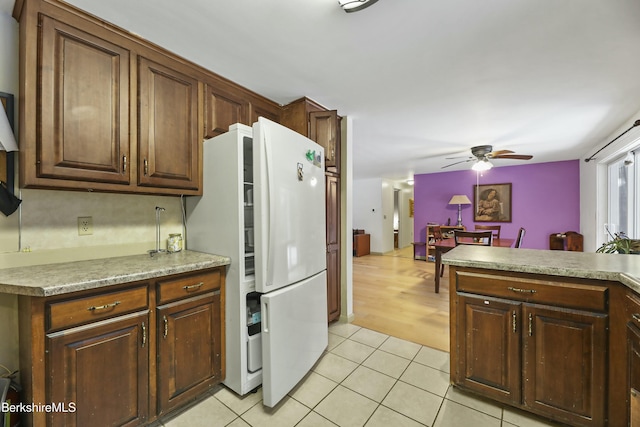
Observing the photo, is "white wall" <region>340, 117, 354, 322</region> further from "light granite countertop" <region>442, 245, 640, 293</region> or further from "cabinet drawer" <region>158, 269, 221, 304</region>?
"cabinet drawer" <region>158, 269, 221, 304</region>

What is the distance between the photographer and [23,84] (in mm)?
1216

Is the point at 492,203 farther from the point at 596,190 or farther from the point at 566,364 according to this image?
the point at 566,364

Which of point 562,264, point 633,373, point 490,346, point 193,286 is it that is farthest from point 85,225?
point 633,373

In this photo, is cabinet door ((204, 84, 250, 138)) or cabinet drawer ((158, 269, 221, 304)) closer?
cabinet drawer ((158, 269, 221, 304))

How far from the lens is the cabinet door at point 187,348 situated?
1380 millimetres

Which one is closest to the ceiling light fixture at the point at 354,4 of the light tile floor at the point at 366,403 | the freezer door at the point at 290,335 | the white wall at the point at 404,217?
the freezer door at the point at 290,335

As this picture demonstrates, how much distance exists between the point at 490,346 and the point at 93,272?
7.27ft

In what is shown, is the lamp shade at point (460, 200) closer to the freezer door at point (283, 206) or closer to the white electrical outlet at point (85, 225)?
the freezer door at point (283, 206)

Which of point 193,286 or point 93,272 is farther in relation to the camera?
point 193,286

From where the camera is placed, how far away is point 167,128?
1.68m

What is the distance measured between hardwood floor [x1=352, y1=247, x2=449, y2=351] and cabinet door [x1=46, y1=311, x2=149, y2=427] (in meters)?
1.98

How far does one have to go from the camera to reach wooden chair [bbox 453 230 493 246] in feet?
10.8

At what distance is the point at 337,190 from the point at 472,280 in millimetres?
1476

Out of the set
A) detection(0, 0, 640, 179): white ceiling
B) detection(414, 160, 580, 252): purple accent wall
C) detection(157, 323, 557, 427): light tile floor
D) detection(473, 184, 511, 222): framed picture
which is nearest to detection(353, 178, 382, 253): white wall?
detection(414, 160, 580, 252): purple accent wall
